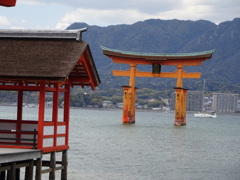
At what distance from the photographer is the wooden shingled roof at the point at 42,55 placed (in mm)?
15867

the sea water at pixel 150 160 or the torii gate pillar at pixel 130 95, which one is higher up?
the torii gate pillar at pixel 130 95

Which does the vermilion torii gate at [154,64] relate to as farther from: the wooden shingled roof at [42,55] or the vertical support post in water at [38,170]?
the vertical support post in water at [38,170]

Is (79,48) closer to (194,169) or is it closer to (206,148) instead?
(194,169)

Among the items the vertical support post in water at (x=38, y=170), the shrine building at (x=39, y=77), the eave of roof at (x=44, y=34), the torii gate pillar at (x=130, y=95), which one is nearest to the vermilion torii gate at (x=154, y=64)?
the torii gate pillar at (x=130, y=95)

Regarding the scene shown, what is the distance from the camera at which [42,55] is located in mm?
16531

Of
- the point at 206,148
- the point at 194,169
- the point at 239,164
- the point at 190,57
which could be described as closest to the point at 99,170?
the point at 194,169

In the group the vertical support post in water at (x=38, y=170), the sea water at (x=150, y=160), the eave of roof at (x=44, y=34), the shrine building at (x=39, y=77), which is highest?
the eave of roof at (x=44, y=34)

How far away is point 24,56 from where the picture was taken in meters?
16.5

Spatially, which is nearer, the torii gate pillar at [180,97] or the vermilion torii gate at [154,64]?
the vermilion torii gate at [154,64]

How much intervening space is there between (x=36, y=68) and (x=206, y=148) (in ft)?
89.5

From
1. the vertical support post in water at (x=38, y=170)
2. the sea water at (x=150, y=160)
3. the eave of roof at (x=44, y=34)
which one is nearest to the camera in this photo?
the vertical support post in water at (x=38, y=170)

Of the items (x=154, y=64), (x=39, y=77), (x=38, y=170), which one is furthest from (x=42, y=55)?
(x=154, y=64)

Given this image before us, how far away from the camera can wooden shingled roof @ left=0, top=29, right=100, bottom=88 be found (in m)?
15.9

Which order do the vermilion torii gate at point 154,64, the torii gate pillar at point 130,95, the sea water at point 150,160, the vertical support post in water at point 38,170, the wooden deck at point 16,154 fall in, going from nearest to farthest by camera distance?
1. the wooden deck at point 16,154
2. the vertical support post in water at point 38,170
3. the sea water at point 150,160
4. the vermilion torii gate at point 154,64
5. the torii gate pillar at point 130,95
